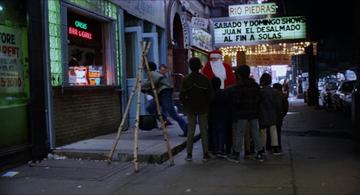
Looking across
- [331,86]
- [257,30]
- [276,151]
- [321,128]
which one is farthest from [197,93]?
[331,86]

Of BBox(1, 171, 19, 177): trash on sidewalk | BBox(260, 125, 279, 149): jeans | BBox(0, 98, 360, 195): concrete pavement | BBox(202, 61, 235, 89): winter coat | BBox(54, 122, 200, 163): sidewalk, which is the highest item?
BBox(202, 61, 235, 89): winter coat

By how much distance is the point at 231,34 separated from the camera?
23828 millimetres

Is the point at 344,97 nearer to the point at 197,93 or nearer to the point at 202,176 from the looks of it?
the point at 197,93

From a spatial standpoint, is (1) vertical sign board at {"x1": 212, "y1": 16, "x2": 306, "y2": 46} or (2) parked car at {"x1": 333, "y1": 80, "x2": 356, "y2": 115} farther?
(1) vertical sign board at {"x1": 212, "y1": 16, "x2": 306, "y2": 46}

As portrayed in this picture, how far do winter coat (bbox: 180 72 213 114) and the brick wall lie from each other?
8.06ft

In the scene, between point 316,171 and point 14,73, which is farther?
point 14,73

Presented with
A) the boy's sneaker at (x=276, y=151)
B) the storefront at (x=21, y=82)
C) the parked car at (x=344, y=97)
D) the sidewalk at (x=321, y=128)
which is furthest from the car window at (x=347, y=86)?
the storefront at (x=21, y=82)

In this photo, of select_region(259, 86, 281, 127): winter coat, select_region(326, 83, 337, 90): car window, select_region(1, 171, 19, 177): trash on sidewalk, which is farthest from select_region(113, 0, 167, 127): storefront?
select_region(326, 83, 337, 90): car window

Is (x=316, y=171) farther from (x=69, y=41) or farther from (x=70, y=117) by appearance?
(x=69, y=41)

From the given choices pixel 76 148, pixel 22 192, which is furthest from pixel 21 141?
pixel 22 192

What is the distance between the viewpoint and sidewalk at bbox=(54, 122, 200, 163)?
373 inches

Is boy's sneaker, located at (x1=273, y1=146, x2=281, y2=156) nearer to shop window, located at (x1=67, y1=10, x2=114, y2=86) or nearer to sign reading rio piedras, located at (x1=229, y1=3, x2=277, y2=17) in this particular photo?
shop window, located at (x1=67, y1=10, x2=114, y2=86)

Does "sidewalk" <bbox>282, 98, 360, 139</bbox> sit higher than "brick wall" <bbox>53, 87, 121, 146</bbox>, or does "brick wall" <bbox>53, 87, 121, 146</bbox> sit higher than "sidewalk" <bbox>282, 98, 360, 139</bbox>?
"brick wall" <bbox>53, 87, 121, 146</bbox>

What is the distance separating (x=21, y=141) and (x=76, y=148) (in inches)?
45.2
